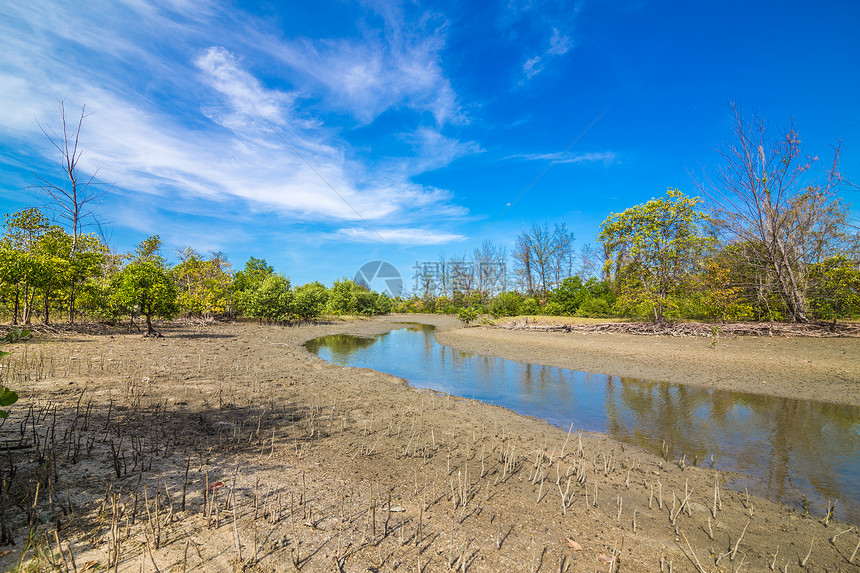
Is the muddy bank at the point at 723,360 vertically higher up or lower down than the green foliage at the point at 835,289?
lower down

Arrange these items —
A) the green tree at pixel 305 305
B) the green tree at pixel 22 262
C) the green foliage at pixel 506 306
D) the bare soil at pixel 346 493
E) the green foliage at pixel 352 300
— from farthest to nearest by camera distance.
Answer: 1. the green foliage at pixel 352 300
2. the green foliage at pixel 506 306
3. the green tree at pixel 305 305
4. the green tree at pixel 22 262
5. the bare soil at pixel 346 493

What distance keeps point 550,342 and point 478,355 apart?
5.55 metres

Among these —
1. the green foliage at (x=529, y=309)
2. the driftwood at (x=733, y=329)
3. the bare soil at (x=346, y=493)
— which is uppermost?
the green foliage at (x=529, y=309)

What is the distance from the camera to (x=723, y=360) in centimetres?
1552

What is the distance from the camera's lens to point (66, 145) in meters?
23.3

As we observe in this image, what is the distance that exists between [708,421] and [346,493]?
379 inches

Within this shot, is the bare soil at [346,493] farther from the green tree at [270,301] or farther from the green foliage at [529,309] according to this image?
the green foliage at [529,309]

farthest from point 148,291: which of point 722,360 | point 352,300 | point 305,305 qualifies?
point 352,300

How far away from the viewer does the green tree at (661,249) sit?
24.8 metres

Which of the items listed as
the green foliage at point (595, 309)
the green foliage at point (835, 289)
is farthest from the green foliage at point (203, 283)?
the green foliage at point (835, 289)

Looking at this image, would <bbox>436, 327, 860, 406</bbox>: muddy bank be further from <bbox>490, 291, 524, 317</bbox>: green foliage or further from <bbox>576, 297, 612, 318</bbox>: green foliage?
<bbox>490, 291, 524, 317</bbox>: green foliage

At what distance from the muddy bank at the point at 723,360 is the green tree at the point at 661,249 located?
472cm

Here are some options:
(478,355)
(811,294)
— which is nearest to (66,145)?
(478,355)

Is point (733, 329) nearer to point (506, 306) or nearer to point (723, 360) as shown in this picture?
point (723, 360)
